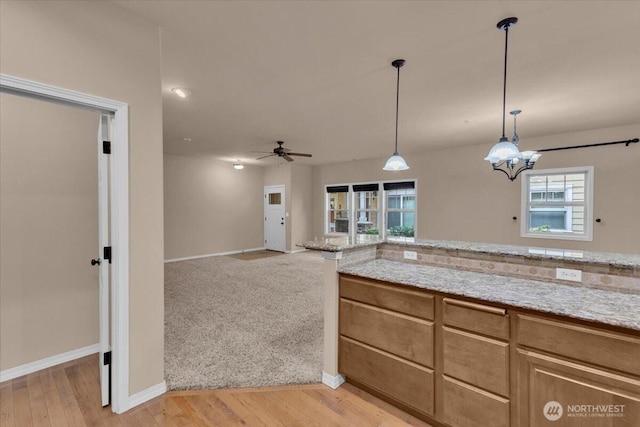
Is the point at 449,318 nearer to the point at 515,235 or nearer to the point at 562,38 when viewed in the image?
the point at 562,38

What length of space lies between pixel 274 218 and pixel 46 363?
6460 millimetres

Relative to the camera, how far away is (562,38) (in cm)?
218

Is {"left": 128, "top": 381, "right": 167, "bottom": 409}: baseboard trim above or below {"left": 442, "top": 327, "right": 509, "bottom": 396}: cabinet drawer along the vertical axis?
below

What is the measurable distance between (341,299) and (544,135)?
→ 5.16m

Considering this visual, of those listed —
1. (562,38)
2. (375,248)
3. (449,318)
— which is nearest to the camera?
(449,318)

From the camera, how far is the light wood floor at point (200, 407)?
72.6 inches

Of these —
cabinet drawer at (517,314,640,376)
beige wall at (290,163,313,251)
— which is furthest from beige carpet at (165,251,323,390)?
beige wall at (290,163,313,251)

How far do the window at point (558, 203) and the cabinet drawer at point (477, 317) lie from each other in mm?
4683

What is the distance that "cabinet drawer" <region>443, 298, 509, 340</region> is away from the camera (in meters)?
1.52

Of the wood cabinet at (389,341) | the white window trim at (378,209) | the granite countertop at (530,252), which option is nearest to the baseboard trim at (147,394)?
the wood cabinet at (389,341)

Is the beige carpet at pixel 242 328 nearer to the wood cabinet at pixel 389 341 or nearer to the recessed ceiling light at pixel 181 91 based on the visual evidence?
the wood cabinet at pixel 389 341

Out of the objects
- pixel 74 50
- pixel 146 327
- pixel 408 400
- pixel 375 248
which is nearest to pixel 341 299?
pixel 375 248

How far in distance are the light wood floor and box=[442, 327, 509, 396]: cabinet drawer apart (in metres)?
0.51

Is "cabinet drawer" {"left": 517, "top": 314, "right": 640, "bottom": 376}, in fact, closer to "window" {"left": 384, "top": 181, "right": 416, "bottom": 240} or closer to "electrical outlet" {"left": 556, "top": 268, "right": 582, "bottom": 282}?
"electrical outlet" {"left": 556, "top": 268, "right": 582, "bottom": 282}
